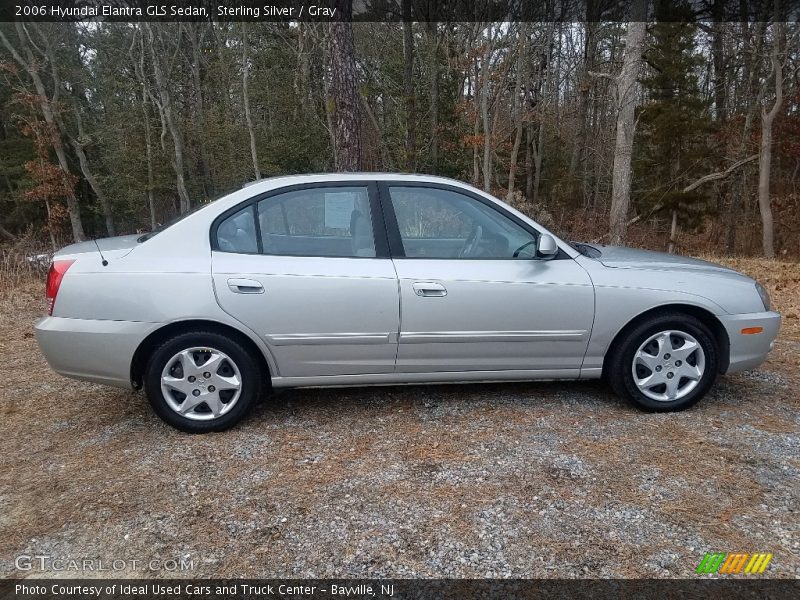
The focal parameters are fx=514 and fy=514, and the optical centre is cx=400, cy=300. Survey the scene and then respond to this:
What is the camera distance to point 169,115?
19.8 meters

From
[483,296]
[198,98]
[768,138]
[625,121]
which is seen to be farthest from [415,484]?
[198,98]

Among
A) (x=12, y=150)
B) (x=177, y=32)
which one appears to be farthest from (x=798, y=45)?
(x=12, y=150)

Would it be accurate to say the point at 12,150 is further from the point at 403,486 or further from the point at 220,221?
the point at 403,486

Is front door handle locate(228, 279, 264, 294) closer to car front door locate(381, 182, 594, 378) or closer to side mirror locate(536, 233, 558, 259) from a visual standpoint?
car front door locate(381, 182, 594, 378)

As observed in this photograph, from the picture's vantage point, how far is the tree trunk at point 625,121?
9672 mm

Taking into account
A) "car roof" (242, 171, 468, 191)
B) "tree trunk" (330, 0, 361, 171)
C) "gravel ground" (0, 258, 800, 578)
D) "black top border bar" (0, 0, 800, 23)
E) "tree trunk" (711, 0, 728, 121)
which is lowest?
"gravel ground" (0, 258, 800, 578)

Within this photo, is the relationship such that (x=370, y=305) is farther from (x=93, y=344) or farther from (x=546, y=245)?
(x=93, y=344)

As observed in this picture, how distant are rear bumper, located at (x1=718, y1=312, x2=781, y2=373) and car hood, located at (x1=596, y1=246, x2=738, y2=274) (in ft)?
1.15

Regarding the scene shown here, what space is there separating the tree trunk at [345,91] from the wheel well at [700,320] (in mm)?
4831

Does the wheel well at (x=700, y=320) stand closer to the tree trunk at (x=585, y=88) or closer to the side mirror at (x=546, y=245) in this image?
the side mirror at (x=546, y=245)

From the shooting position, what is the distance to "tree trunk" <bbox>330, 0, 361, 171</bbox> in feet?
22.6

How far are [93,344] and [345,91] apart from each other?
5090 mm

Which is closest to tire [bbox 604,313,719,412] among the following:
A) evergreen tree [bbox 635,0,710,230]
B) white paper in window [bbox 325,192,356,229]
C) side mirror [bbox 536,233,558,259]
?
side mirror [bbox 536,233,558,259]

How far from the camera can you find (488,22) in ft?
51.3
